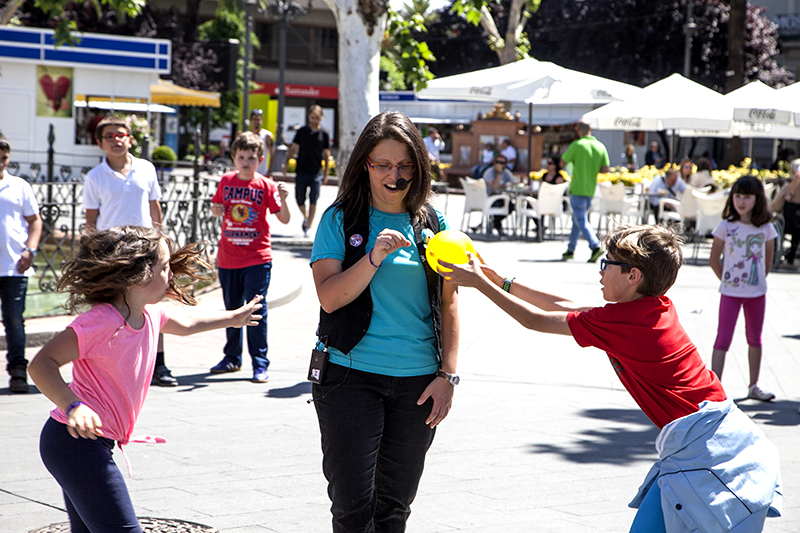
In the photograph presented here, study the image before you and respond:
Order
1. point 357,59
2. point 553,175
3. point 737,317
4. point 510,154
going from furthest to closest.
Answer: point 510,154, point 553,175, point 357,59, point 737,317

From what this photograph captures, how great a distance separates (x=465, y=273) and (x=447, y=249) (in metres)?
0.10

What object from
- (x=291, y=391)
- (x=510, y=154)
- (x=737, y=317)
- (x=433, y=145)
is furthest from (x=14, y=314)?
(x=433, y=145)

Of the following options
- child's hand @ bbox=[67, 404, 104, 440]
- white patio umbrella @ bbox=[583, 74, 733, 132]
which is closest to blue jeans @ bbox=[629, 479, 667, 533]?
child's hand @ bbox=[67, 404, 104, 440]

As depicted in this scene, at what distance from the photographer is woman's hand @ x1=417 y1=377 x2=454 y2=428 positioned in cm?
297

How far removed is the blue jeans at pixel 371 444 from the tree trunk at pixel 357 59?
→ 10.2 m

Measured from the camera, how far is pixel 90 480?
2.64 m

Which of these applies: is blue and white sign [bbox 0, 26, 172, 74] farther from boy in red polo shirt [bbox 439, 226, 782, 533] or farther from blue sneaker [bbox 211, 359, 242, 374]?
boy in red polo shirt [bbox 439, 226, 782, 533]

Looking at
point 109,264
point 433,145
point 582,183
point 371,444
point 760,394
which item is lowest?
point 760,394

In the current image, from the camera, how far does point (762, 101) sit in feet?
47.7

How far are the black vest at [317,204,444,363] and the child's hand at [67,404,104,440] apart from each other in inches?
30.2

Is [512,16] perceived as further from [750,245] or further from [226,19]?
[226,19]

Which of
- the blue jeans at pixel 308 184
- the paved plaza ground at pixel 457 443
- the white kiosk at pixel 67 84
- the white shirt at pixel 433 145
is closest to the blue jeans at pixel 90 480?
the paved plaza ground at pixel 457 443

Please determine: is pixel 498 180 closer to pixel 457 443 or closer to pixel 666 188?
pixel 666 188

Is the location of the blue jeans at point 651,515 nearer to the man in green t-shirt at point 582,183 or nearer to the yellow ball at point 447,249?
the yellow ball at point 447,249
